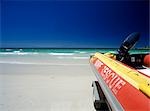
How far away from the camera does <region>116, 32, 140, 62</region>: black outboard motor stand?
11.6 feet

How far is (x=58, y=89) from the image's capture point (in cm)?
467

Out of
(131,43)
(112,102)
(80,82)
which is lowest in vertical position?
(80,82)

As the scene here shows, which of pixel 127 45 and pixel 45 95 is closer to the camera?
pixel 127 45

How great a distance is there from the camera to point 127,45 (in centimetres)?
361

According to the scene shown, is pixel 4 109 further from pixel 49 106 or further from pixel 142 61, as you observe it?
pixel 142 61

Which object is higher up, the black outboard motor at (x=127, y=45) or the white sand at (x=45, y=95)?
the black outboard motor at (x=127, y=45)

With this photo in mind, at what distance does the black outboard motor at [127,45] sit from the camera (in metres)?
3.55

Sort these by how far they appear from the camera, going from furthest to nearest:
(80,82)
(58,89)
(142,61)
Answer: (80,82)
(58,89)
(142,61)

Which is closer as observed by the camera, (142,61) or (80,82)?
(142,61)

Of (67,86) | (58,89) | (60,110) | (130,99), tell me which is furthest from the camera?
(67,86)

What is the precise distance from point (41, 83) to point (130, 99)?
384 cm

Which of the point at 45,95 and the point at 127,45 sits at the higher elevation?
the point at 127,45

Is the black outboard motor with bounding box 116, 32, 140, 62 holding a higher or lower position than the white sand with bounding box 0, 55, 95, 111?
higher

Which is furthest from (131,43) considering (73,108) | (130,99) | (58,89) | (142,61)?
(130,99)
